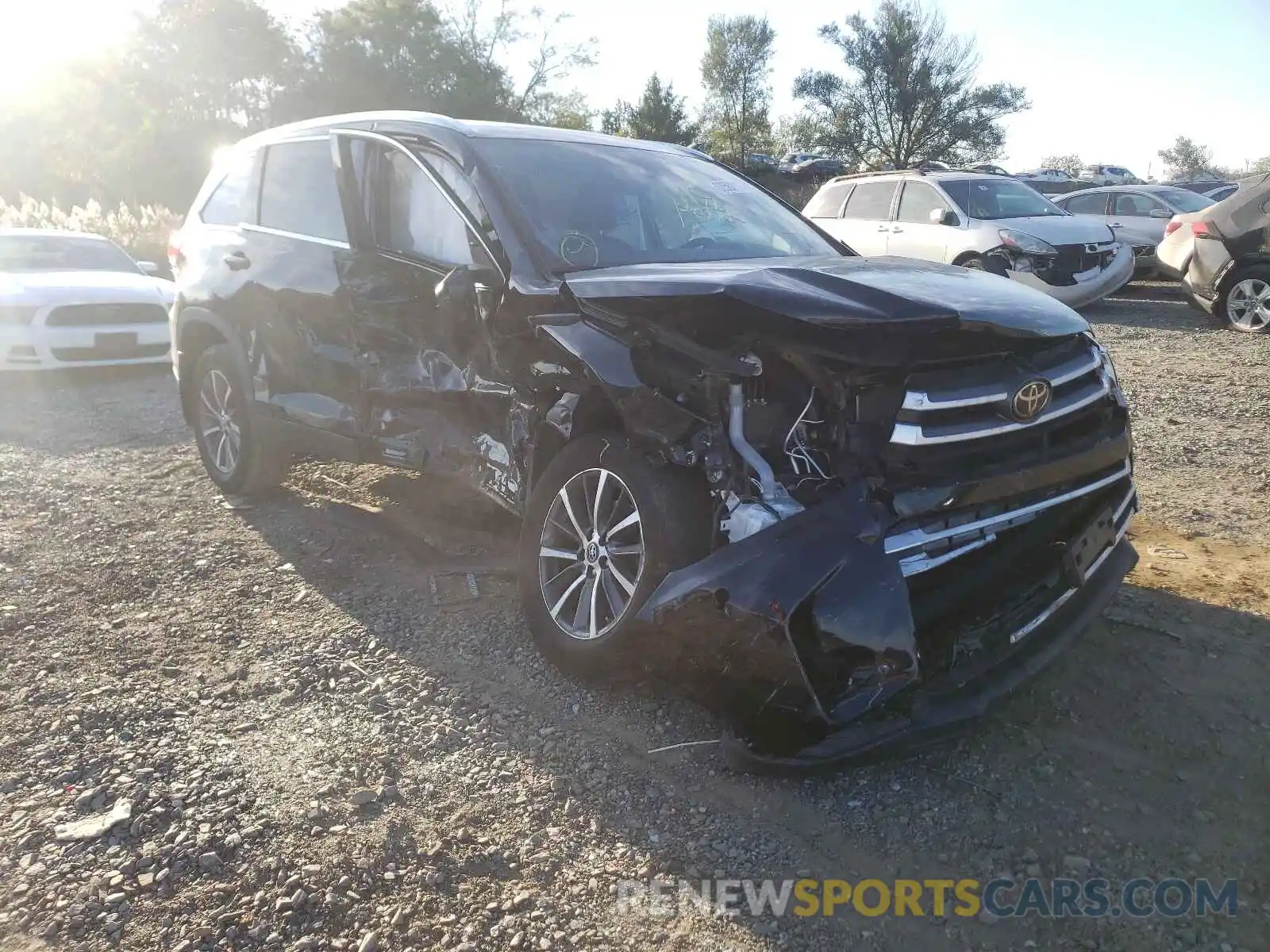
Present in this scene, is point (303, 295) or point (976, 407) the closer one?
point (976, 407)

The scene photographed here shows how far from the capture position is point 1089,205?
49.2ft

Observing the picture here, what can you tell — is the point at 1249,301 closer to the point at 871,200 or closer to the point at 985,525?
the point at 871,200

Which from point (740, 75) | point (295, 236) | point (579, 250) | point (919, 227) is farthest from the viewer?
point (740, 75)

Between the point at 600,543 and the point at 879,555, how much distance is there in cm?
103

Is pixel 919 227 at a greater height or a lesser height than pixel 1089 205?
lesser

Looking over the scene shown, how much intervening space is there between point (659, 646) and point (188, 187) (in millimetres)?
47621

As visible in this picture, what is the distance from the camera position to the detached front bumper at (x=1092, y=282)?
10867 mm

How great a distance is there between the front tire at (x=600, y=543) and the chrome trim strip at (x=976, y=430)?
645 millimetres

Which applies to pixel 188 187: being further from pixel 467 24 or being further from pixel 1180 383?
pixel 1180 383

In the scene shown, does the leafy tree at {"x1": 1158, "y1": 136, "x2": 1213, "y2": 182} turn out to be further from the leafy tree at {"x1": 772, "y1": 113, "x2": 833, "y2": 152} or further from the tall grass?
the tall grass

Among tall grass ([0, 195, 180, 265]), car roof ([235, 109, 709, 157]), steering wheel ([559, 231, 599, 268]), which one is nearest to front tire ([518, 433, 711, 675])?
steering wheel ([559, 231, 599, 268])

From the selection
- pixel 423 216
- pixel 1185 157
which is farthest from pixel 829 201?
pixel 1185 157

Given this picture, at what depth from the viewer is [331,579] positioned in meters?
4.52

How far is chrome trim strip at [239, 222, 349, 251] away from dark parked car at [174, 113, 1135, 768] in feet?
0.33
